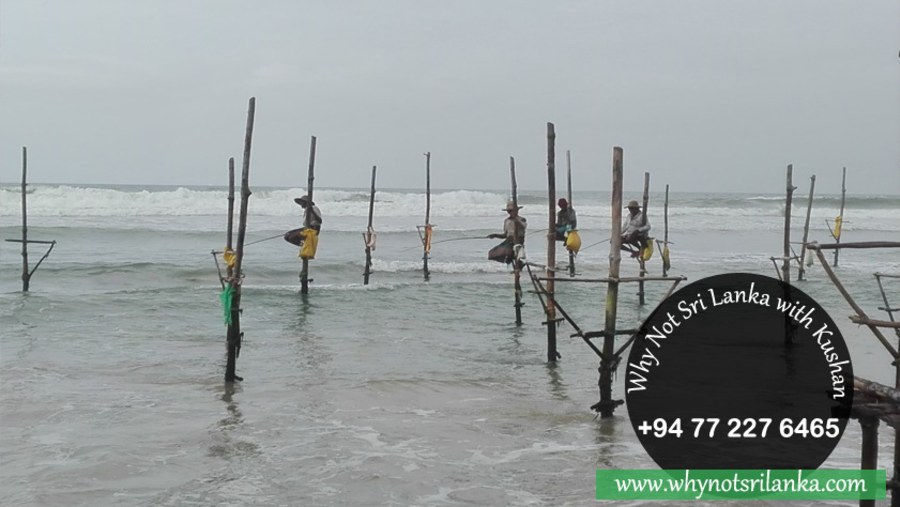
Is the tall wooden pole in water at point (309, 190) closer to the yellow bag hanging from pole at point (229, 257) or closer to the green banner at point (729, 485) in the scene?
the yellow bag hanging from pole at point (229, 257)

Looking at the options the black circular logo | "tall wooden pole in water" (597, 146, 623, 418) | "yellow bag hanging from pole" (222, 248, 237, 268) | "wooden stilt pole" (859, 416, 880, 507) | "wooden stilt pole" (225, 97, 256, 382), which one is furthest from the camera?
"yellow bag hanging from pole" (222, 248, 237, 268)

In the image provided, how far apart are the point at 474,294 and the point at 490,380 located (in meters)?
9.37

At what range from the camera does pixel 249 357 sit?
12719mm

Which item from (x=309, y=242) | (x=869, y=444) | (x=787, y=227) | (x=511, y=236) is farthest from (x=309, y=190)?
(x=869, y=444)

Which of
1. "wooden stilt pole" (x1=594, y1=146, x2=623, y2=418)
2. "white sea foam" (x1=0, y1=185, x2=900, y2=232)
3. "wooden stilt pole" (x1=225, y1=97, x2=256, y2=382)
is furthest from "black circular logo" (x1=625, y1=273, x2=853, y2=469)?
"white sea foam" (x1=0, y1=185, x2=900, y2=232)

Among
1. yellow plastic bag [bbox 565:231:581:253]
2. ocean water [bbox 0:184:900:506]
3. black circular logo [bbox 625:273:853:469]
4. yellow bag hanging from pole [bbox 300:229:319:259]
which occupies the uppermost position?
yellow plastic bag [bbox 565:231:581:253]

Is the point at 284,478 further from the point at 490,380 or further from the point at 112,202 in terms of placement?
the point at 112,202

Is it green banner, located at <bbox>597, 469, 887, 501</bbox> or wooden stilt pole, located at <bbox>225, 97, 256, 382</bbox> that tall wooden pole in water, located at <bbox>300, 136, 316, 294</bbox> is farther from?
green banner, located at <bbox>597, 469, 887, 501</bbox>

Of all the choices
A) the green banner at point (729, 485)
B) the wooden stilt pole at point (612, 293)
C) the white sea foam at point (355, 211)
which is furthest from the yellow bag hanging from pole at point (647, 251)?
the white sea foam at point (355, 211)

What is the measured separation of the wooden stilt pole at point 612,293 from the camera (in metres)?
8.14

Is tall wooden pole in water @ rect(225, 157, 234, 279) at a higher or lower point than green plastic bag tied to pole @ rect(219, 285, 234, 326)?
higher

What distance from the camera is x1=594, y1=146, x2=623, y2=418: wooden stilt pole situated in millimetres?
8141

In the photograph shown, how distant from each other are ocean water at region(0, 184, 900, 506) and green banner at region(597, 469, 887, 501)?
0.20 m

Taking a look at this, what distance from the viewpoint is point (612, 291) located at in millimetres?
8352
